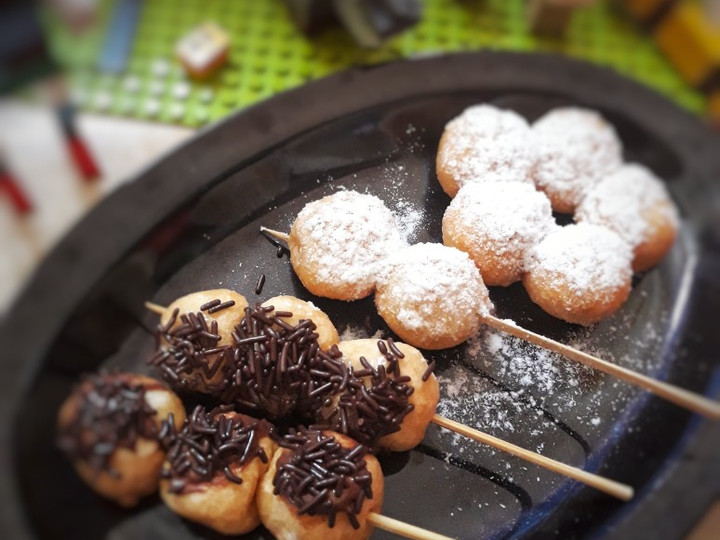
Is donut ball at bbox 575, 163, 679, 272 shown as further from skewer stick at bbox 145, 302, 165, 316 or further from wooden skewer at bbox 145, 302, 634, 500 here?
skewer stick at bbox 145, 302, 165, 316

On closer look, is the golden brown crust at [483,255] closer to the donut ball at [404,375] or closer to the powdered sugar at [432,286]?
the powdered sugar at [432,286]

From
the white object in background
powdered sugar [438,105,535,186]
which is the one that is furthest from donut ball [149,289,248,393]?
powdered sugar [438,105,535,186]

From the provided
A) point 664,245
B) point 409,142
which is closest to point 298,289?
point 409,142

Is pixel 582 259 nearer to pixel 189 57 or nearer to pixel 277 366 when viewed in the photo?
pixel 277 366

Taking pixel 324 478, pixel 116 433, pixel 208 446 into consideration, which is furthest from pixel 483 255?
pixel 116 433

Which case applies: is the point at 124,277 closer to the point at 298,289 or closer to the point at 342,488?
the point at 298,289

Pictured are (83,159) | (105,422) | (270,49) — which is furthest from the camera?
(270,49)
